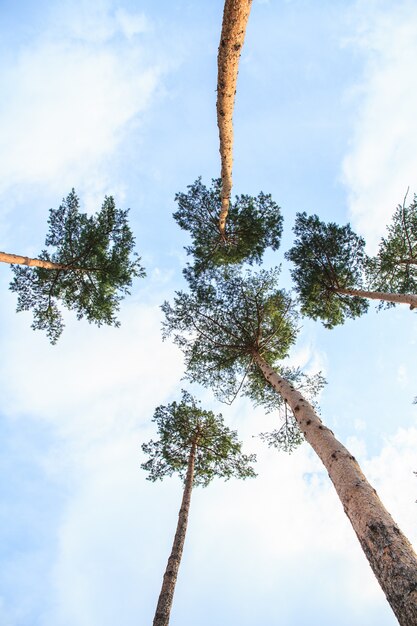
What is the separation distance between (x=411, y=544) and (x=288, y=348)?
9.94m

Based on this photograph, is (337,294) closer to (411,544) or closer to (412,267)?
(412,267)

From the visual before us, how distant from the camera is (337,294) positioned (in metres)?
13.7

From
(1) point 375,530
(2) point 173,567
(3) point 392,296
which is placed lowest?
(1) point 375,530

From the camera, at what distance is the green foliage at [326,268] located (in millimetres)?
13164

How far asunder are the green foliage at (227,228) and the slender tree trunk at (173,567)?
26.6 ft

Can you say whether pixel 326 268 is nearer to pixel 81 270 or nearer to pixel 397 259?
pixel 397 259

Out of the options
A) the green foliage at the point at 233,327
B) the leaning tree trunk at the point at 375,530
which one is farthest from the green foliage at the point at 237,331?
the leaning tree trunk at the point at 375,530

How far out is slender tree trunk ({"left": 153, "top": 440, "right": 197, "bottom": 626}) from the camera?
765 centimetres

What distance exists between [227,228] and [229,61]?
8.76 metres

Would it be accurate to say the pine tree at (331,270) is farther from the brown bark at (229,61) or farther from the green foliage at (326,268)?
the brown bark at (229,61)

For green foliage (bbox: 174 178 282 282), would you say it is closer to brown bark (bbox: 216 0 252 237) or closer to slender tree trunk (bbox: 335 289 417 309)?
slender tree trunk (bbox: 335 289 417 309)

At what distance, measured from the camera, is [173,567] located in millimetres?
8836

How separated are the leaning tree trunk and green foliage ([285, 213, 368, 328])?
8082mm

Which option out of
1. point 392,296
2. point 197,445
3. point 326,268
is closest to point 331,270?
point 326,268
